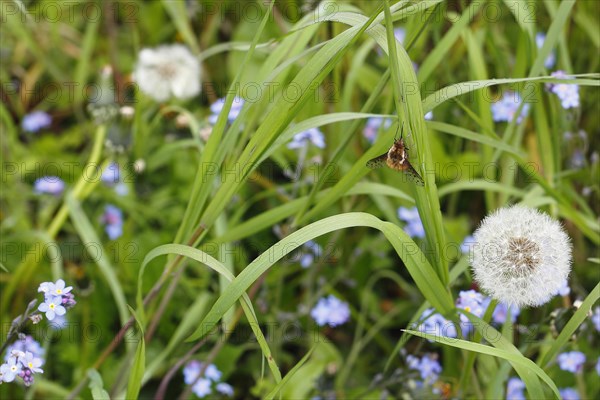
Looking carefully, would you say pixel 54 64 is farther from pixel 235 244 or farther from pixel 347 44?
pixel 347 44

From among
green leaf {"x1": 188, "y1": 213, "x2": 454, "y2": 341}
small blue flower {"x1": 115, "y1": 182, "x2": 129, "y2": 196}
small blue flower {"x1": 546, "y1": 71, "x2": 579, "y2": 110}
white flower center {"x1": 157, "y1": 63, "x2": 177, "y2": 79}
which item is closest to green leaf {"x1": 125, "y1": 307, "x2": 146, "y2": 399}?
green leaf {"x1": 188, "y1": 213, "x2": 454, "y2": 341}

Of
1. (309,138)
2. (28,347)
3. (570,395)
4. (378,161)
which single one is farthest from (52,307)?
(570,395)

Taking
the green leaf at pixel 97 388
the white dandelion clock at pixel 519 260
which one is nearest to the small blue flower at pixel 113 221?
the green leaf at pixel 97 388

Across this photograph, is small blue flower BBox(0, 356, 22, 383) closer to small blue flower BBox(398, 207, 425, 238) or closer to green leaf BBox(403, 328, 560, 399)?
green leaf BBox(403, 328, 560, 399)

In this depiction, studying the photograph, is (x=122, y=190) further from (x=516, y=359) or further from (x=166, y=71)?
(x=516, y=359)

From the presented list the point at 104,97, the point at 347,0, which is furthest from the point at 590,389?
the point at 104,97

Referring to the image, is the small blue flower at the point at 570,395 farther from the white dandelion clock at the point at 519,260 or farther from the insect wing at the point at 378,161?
the insect wing at the point at 378,161
